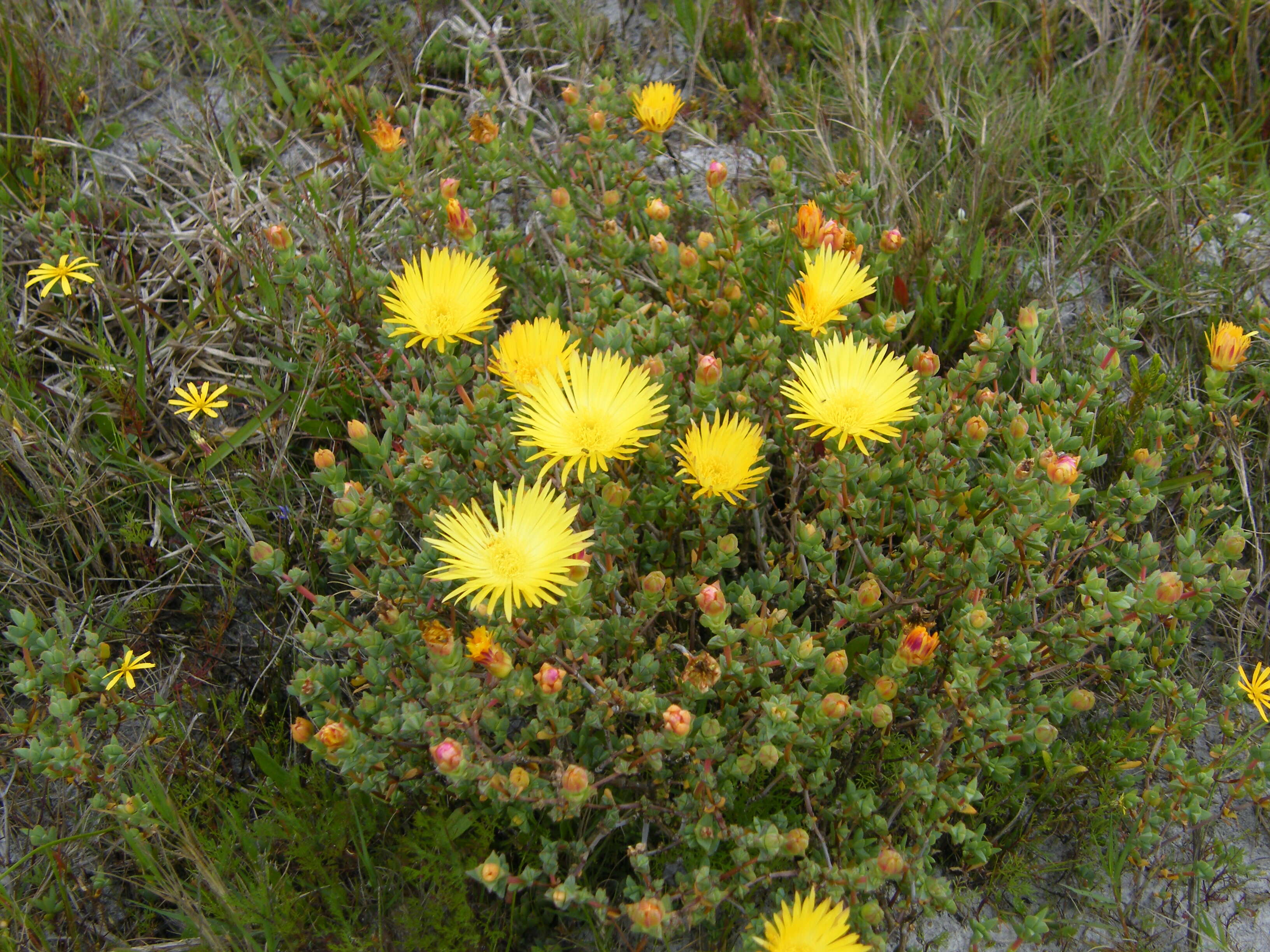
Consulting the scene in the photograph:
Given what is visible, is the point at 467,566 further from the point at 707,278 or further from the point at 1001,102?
the point at 1001,102

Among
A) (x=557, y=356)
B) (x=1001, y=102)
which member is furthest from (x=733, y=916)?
(x=1001, y=102)

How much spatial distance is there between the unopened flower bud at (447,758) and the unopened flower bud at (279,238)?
1.34 meters

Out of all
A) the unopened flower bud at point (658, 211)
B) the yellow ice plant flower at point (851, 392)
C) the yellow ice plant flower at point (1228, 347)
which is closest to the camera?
the yellow ice plant flower at point (851, 392)

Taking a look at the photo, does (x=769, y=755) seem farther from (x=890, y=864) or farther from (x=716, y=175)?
(x=716, y=175)

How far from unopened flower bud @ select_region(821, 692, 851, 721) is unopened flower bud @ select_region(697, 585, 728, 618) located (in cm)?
26

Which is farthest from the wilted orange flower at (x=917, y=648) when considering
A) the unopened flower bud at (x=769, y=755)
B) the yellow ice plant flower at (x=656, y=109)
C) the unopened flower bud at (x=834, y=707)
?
the yellow ice plant flower at (x=656, y=109)

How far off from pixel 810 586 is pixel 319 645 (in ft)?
3.95

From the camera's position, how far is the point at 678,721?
1682 mm

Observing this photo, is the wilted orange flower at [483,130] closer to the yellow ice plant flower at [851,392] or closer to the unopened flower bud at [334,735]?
the yellow ice plant flower at [851,392]

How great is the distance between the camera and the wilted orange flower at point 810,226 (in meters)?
2.19

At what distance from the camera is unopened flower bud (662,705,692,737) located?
168 centimetres

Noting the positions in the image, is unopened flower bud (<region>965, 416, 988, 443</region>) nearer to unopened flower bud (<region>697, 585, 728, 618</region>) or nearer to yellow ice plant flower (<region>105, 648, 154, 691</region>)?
unopened flower bud (<region>697, 585, 728, 618</region>)

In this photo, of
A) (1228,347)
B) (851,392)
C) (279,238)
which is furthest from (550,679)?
(1228,347)

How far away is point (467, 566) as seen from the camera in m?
1.78
